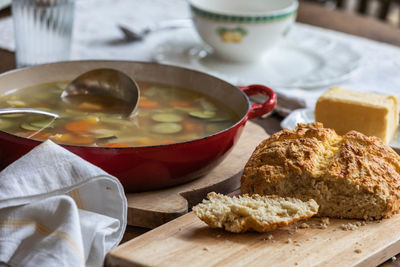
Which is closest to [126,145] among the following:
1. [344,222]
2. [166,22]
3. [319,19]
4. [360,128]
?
[344,222]

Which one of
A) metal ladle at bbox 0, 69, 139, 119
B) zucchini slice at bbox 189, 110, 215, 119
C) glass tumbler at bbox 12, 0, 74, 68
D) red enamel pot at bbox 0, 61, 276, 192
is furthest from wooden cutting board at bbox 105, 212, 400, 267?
glass tumbler at bbox 12, 0, 74, 68

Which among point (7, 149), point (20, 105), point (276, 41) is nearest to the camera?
point (7, 149)

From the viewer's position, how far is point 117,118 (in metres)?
1.73

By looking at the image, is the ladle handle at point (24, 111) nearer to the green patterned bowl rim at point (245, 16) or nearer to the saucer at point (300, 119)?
the saucer at point (300, 119)

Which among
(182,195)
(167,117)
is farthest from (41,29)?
(182,195)

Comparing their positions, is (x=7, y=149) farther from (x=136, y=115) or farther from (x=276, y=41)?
(x=276, y=41)

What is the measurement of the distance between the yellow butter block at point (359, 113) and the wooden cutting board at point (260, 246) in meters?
0.48

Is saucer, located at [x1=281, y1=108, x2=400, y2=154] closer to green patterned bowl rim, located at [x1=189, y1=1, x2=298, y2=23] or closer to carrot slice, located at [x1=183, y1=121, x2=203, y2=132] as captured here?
carrot slice, located at [x1=183, y1=121, x2=203, y2=132]

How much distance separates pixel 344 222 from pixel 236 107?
51 cm

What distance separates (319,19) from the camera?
3.37m

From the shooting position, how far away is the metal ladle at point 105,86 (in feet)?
6.03

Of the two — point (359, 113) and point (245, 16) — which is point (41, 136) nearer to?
point (359, 113)

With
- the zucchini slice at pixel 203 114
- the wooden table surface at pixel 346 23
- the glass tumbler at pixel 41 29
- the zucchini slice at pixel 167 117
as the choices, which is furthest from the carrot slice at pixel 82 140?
the wooden table surface at pixel 346 23

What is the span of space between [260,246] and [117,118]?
1.98 ft
